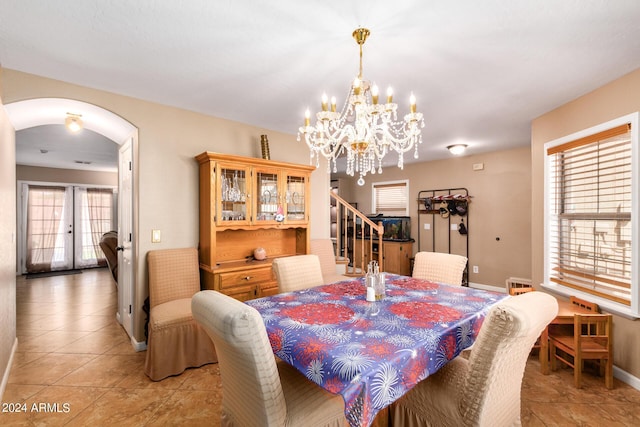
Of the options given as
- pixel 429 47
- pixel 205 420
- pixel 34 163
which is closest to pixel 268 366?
pixel 205 420

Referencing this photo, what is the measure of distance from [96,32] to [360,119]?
1620 mm

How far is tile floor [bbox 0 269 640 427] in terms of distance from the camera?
1.96 m

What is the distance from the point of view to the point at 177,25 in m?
1.70

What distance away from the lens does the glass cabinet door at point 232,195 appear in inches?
118

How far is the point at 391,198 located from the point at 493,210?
Answer: 196 centimetres

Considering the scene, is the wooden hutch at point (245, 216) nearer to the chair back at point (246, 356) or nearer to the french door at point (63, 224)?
the chair back at point (246, 356)

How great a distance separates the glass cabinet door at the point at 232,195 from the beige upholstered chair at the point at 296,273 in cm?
95

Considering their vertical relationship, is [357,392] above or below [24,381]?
above

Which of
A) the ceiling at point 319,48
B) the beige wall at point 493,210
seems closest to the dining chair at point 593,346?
the ceiling at point 319,48

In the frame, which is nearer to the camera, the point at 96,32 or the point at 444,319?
the point at 444,319

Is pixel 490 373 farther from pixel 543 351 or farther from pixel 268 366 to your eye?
pixel 543 351

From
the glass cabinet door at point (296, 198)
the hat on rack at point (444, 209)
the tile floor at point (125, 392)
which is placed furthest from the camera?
the hat on rack at point (444, 209)

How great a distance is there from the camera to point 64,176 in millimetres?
6609

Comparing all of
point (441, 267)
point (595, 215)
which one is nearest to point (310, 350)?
point (441, 267)
